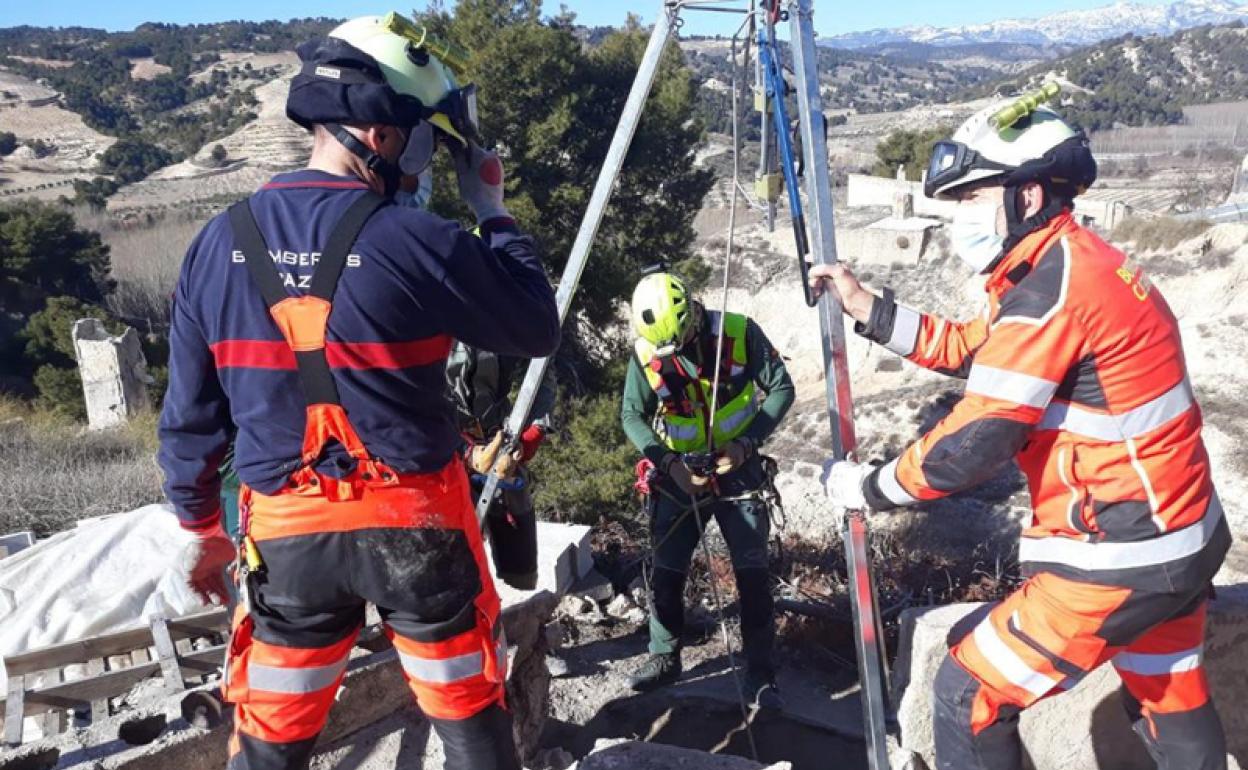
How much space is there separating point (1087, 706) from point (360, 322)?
2927 millimetres

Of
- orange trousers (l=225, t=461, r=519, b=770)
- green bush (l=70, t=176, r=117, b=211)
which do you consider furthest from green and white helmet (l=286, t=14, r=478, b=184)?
green bush (l=70, t=176, r=117, b=211)

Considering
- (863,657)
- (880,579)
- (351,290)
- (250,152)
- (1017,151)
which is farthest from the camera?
(250,152)

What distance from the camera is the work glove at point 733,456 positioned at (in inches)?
169

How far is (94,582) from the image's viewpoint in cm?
496

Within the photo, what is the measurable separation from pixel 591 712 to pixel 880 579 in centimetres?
232

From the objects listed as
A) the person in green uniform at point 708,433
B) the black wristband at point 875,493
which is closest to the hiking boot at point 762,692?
the person in green uniform at point 708,433

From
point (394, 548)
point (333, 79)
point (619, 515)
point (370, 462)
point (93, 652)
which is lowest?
point (619, 515)

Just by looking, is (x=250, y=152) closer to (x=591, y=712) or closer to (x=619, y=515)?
(x=619, y=515)

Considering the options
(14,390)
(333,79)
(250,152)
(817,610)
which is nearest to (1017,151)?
(333,79)

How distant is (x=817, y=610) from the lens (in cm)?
528

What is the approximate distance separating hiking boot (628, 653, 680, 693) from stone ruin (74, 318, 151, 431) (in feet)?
59.8

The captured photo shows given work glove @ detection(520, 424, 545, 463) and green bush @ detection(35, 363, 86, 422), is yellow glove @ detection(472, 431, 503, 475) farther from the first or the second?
green bush @ detection(35, 363, 86, 422)

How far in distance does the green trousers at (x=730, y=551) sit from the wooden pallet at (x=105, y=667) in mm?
2022

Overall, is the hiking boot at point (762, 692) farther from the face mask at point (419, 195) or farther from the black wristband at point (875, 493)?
the face mask at point (419, 195)
